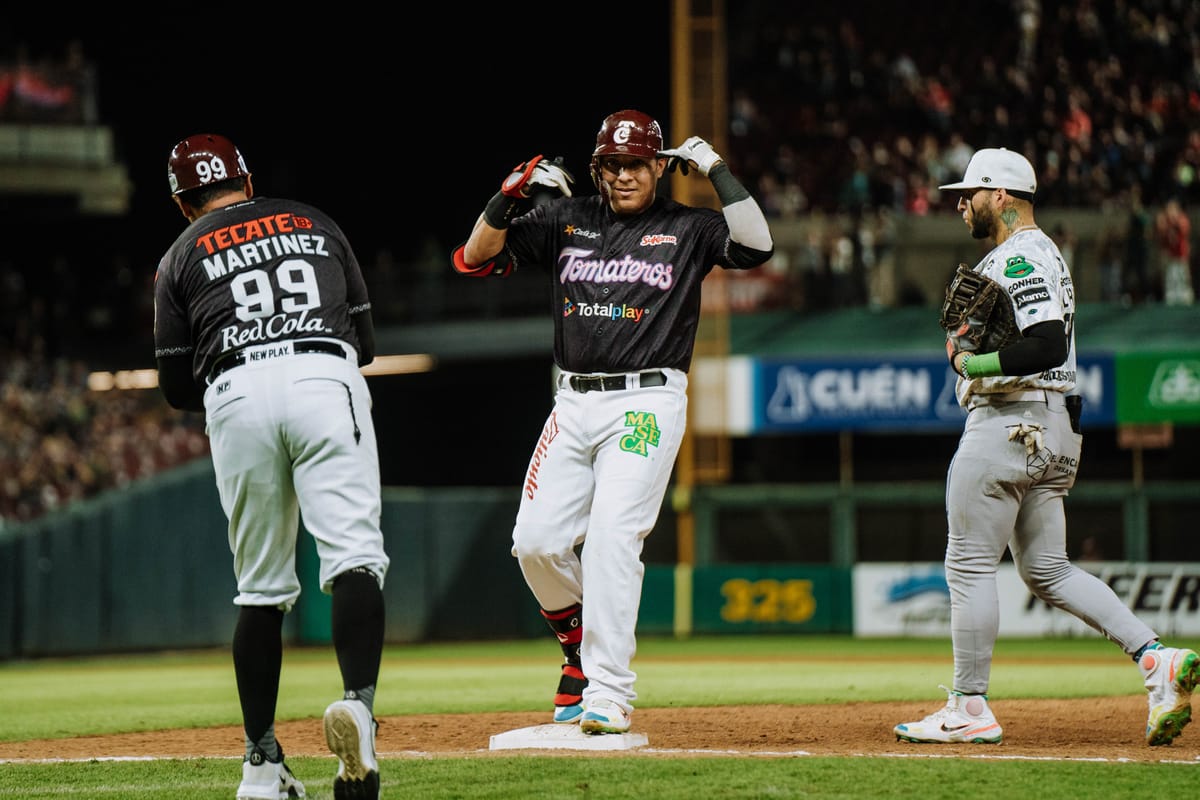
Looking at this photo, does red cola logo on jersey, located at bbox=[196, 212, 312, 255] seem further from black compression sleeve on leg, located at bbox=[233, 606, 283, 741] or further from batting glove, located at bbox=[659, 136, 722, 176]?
batting glove, located at bbox=[659, 136, 722, 176]

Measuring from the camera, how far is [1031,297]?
18.9 ft

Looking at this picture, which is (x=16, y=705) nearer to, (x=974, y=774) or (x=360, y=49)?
(x=974, y=774)

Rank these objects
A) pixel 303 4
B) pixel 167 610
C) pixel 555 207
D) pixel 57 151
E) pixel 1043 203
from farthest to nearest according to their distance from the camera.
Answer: pixel 303 4, pixel 57 151, pixel 1043 203, pixel 167 610, pixel 555 207

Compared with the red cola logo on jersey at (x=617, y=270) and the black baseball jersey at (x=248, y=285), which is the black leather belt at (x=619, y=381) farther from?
the black baseball jersey at (x=248, y=285)

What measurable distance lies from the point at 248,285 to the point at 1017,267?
2822mm

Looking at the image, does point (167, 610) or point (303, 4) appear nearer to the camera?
point (167, 610)

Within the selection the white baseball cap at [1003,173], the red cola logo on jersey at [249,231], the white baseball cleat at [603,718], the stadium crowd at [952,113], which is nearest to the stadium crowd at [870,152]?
the stadium crowd at [952,113]

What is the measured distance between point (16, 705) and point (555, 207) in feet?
18.4

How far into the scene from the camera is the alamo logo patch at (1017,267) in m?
5.82

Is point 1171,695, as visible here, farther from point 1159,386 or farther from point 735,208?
point 1159,386

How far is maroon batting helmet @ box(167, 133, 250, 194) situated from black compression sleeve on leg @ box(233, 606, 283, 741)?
4.50 ft

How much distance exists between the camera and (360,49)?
3180cm

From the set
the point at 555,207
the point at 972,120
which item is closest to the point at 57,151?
the point at 972,120

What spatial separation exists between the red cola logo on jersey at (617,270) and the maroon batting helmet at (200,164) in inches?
57.5
